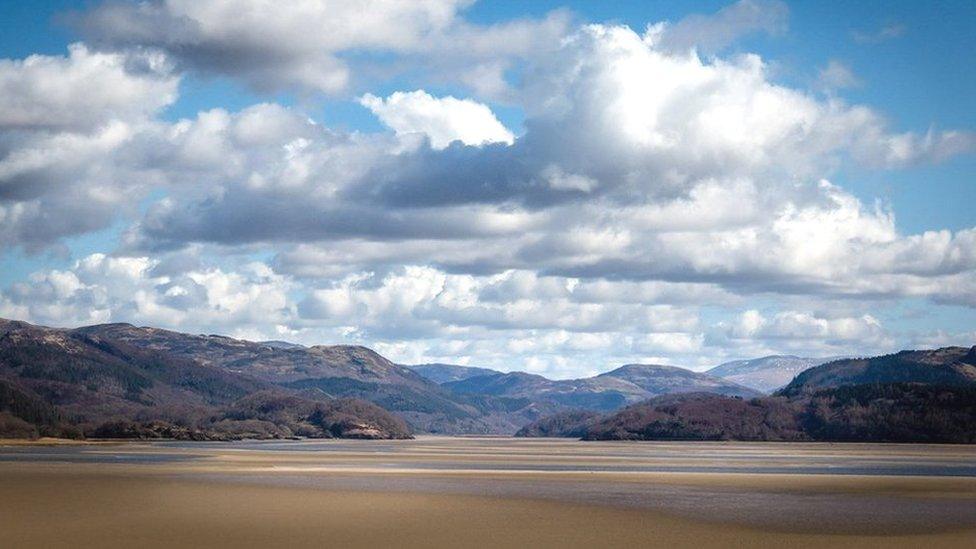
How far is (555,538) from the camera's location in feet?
170

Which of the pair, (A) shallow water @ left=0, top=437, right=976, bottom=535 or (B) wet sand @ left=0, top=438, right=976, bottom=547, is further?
(A) shallow water @ left=0, top=437, right=976, bottom=535

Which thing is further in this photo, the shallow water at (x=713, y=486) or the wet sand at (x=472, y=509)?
the shallow water at (x=713, y=486)

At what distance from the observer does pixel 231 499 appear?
71.7m

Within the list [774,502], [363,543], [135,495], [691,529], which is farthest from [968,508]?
[135,495]

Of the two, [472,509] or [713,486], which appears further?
[713,486]

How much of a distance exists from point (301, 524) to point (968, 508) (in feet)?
145

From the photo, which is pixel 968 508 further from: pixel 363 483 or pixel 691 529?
pixel 363 483

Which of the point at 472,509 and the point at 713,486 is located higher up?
the point at 472,509

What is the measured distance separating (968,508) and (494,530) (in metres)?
35.6

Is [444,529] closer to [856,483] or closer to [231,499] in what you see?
[231,499]

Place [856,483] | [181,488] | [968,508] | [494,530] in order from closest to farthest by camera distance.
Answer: [494,530] → [968,508] → [181,488] → [856,483]

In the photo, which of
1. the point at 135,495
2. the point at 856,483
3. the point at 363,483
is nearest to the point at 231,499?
the point at 135,495

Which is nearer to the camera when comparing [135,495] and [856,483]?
[135,495]

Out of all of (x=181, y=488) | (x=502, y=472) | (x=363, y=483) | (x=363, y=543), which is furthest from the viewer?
(x=502, y=472)
